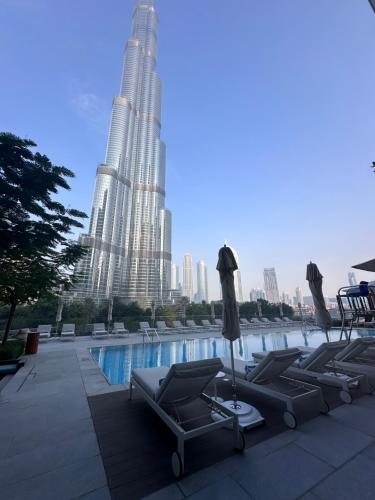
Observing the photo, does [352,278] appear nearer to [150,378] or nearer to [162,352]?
[162,352]

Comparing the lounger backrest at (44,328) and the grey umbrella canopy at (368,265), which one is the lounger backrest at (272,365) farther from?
the lounger backrest at (44,328)

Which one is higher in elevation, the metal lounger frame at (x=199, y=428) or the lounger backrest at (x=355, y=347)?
the lounger backrest at (x=355, y=347)

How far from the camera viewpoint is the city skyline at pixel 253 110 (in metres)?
9.35

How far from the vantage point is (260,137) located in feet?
55.7

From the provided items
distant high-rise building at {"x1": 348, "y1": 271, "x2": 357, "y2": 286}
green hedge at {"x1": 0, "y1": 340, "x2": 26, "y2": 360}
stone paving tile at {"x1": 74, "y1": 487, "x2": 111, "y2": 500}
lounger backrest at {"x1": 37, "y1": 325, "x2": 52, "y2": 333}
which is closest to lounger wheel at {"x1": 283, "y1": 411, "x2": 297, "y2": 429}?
stone paving tile at {"x1": 74, "y1": 487, "x2": 111, "y2": 500}

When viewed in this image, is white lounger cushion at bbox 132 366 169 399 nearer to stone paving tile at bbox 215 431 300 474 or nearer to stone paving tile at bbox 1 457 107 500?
stone paving tile at bbox 1 457 107 500

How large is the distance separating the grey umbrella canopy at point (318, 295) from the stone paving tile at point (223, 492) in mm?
4144

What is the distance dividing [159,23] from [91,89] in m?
79.6

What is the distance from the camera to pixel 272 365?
121 inches

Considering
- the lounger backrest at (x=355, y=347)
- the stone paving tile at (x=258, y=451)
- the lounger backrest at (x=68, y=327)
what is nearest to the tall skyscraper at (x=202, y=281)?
the lounger backrest at (x=68, y=327)

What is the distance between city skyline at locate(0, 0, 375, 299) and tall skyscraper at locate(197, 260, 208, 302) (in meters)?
41.1

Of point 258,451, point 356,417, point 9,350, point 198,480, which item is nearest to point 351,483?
point 258,451

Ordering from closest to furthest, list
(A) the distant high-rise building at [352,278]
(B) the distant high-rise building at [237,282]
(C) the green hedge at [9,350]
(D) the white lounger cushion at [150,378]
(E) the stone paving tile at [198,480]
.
→ (E) the stone paving tile at [198,480] < (D) the white lounger cushion at [150,378] < (B) the distant high-rise building at [237,282] < (C) the green hedge at [9,350] < (A) the distant high-rise building at [352,278]

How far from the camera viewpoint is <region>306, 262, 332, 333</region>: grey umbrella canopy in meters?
4.86
